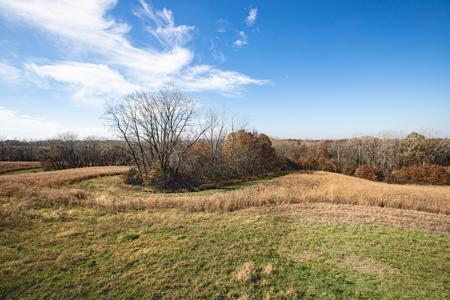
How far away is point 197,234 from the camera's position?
319 inches

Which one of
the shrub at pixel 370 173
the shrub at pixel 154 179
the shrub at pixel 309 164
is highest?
the shrub at pixel 154 179

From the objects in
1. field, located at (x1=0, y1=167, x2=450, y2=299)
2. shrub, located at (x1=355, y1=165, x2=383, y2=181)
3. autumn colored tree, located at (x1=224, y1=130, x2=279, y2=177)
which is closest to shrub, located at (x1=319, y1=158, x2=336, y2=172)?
shrub, located at (x1=355, y1=165, x2=383, y2=181)

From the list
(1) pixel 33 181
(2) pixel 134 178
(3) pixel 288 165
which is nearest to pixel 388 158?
(3) pixel 288 165

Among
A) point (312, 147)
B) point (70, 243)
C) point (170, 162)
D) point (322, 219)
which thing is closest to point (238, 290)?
point (70, 243)

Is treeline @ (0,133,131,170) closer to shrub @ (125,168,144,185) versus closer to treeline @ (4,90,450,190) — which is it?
treeline @ (4,90,450,190)

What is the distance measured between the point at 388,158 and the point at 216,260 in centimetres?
5155

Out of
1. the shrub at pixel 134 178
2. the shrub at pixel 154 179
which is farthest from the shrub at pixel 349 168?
the shrub at pixel 134 178

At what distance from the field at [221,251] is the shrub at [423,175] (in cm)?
3167

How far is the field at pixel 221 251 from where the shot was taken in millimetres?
4949

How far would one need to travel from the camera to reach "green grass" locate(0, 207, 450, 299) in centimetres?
488

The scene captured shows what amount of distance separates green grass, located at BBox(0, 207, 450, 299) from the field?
26 mm

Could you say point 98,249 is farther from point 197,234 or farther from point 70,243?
point 197,234

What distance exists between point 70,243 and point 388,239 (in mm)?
10329

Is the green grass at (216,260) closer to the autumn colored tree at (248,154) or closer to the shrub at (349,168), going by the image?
the autumn colored tree at (248,154)
